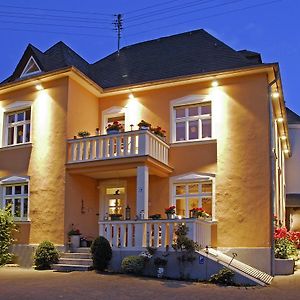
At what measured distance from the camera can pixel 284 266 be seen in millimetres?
15047

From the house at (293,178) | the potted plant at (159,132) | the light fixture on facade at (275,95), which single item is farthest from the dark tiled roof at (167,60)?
the house at (293,178)

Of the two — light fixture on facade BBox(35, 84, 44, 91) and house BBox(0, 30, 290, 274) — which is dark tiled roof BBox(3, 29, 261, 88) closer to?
house BBox(0, 30, 290, 274)

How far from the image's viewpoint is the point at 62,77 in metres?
17.3

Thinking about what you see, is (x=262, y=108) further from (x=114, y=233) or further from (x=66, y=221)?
(x=66, y=221)

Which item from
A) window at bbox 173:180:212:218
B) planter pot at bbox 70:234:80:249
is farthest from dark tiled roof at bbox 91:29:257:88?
planter pot at bbox 70:234:80:249

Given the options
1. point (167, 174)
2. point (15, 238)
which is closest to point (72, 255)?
point (15, 238)

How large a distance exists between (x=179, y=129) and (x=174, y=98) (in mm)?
1171

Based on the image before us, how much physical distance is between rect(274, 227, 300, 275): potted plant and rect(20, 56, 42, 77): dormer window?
1099cm

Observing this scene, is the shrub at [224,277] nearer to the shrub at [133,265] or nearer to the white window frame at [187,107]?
the shrub at [133,265]

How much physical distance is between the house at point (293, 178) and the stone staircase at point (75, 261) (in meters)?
14.1

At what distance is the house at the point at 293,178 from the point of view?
2600 centimetres

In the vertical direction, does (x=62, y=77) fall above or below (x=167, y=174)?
above

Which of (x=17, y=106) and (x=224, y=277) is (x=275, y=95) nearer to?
(x=224, y=277)

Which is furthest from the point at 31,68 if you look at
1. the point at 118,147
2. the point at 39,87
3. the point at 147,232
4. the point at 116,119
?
the point at 147,232
